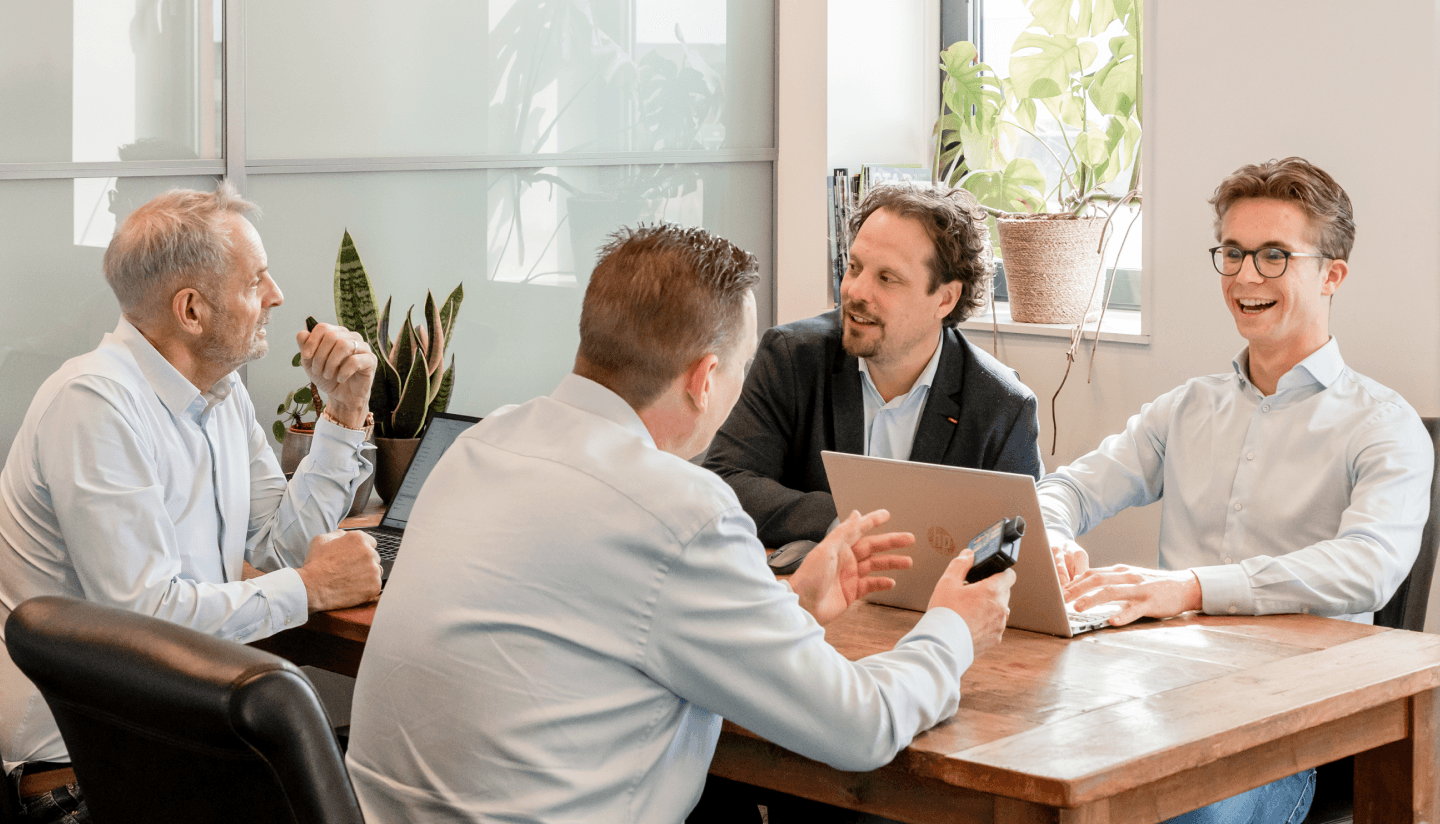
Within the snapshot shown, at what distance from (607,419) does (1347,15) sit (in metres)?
2.18

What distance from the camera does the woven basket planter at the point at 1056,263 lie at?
146 inches

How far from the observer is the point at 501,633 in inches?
53.4

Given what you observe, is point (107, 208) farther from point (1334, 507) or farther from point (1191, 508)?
point (1334, 507)

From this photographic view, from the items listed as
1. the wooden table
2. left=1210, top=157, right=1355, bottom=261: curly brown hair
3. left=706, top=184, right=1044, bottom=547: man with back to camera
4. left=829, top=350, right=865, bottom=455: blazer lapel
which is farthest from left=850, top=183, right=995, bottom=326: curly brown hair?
the wooden table

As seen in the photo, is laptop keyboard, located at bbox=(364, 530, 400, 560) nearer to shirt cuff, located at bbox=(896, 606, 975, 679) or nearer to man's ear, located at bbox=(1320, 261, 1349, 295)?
shirt cuff, located at bbox=(896, 606, 975, 679)

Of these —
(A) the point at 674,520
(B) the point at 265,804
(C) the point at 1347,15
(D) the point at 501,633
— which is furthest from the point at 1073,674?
(C) the point at 1347,15

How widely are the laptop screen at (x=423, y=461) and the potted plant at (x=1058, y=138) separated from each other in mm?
1763

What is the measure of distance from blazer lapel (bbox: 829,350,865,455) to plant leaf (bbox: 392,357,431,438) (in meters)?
0.90

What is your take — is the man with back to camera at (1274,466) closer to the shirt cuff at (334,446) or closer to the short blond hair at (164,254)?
the shirt cuff at (334,446)

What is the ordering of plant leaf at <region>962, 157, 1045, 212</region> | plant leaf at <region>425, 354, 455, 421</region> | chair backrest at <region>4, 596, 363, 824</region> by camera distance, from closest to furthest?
1. chair backrest at <region>4, 596, 363, 824</region>
2. plant leaf at <region>425, 354, 455, 421</region>
3. plant leaf at <region>962, 157, 1045, 212</region>

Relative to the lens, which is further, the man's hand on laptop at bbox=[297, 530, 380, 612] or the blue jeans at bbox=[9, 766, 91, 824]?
the man's hand on laptop at bbox=[297, 530, 380, 612]

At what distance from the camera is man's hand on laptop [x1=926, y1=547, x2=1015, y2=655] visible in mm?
1650

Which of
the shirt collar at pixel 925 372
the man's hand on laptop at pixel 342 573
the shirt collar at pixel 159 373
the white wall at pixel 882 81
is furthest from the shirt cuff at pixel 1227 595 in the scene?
the white wall at pixel 882 81

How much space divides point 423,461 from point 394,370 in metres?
0.35
